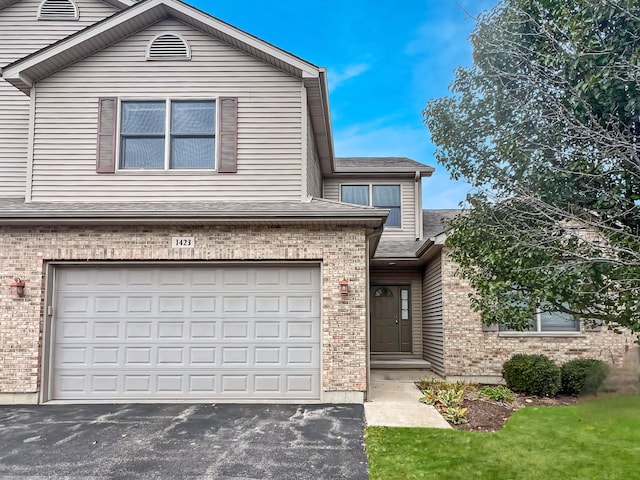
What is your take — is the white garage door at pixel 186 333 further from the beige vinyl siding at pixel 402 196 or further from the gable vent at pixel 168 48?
the beige vinyl siding at pixel 402 196

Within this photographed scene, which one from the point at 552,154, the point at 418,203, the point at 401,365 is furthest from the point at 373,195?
the point at 552,154

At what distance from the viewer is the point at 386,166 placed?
15648 mm

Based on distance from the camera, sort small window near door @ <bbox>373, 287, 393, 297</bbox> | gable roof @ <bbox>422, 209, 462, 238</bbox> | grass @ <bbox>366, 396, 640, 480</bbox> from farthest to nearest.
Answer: gable roof @ <bbox>422, 209, 462, 238</bbox> → small window near door @ <bbox>373, 287, 393, 297</bbox> → grass @ <bbox>366, 396, 640, 480</bbox>

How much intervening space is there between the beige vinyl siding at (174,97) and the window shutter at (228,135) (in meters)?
0.11

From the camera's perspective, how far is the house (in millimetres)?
8523

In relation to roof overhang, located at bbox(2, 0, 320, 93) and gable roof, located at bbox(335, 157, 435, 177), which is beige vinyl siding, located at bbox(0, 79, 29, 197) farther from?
gable roof, located at bbox(335, 157, 435, 177)

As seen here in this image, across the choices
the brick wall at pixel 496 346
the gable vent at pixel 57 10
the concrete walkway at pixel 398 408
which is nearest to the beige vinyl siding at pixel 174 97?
the gable vent at pixel 57 10

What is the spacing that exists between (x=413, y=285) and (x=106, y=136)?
9.00 meters

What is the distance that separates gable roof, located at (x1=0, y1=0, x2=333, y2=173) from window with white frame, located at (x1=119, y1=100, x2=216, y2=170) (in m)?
1.47

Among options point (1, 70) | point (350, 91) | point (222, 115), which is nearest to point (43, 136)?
point (1, 70)

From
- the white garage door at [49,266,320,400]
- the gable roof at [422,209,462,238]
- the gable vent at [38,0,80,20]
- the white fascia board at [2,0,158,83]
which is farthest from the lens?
the gable roof at [422,209,462,238]

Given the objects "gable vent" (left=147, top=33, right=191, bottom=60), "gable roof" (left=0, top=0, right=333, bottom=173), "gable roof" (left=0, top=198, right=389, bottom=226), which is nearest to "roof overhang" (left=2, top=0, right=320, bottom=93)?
"gable roof" (left=0, top=0, right=333, bottom=173)

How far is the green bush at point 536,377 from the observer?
30.6 ft

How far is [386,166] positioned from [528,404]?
28.7 ft
